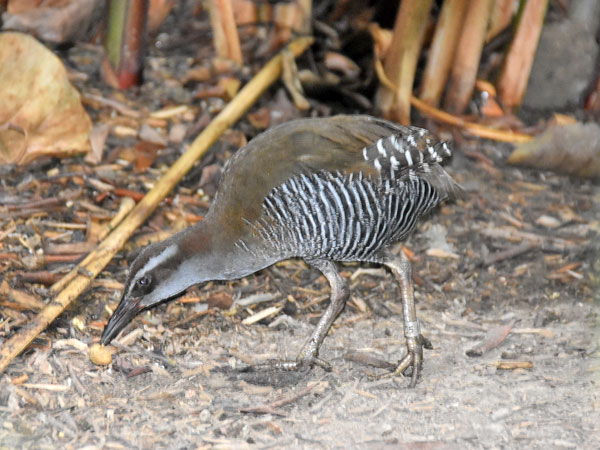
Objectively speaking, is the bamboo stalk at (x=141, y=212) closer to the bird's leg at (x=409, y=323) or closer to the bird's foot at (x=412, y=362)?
the bird's leg at (x=409, y=323)

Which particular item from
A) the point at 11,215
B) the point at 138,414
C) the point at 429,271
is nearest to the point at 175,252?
the point at 138,414

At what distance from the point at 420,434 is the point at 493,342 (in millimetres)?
1052

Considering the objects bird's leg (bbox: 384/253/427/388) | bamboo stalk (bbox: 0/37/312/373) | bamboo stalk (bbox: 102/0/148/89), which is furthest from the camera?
bamboo stalk (bbox: 102/0/148/89)

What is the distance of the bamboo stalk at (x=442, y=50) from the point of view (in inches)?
247

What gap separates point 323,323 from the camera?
4582mm

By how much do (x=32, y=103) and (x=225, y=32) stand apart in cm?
187

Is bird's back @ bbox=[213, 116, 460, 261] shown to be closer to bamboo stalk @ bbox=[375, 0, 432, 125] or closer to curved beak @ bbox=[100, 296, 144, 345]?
curved beak @ bbox=[100, 296, 144, 345]

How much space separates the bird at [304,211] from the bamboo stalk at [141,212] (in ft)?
1.11

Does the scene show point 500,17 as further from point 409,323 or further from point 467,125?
point 409,323

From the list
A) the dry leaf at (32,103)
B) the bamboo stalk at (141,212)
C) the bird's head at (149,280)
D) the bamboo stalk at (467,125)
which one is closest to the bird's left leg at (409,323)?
the bird's head at (149,280)

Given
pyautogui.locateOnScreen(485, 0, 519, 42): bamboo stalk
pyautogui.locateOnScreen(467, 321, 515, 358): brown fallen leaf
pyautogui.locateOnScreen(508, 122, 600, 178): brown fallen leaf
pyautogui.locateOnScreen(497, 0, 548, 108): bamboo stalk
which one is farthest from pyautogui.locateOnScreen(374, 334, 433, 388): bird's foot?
pyautogui.locateOnScreen(485, 0, 519, 42): bamboo stalk

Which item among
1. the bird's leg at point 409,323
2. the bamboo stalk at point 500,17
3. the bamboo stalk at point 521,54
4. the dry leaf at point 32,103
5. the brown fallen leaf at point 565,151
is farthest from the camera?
the bamboo stalk at point 500,17

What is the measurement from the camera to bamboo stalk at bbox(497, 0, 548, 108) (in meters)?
6.34

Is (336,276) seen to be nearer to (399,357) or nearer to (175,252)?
(399,357)
